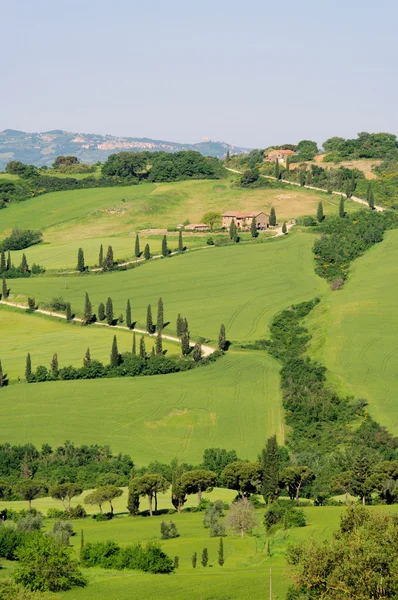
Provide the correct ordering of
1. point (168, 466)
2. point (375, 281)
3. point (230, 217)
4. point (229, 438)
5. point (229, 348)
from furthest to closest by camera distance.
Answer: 1. point (230, 217)
2. point (375, 281)
3. point (229, 348)
4. point (229, 438)
5. point (168, 466)

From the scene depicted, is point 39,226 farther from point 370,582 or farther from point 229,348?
point 370,582

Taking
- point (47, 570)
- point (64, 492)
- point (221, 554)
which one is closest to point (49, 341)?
point (64, 492)

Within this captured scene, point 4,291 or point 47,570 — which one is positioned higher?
point 4,291

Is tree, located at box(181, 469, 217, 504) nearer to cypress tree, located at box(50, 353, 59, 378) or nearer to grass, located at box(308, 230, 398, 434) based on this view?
grass, located at box(308, 230, 398, 434)

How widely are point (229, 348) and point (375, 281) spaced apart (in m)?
28.2

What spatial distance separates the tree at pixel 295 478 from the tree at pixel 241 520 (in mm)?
11048

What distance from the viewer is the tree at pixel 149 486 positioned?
81.9 metres

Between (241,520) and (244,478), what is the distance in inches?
479

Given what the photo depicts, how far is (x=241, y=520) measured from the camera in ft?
242

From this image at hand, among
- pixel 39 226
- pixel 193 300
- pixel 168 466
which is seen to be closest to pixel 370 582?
pixel 168 466

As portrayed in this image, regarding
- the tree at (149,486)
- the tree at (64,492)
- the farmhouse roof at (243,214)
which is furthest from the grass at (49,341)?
the farmhouse roof at (243,214)

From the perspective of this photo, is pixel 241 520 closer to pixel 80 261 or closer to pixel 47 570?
pixel 47 570

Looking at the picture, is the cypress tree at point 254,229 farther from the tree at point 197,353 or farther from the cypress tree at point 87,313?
the tree at point 197,353

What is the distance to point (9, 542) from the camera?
68.0 meters
